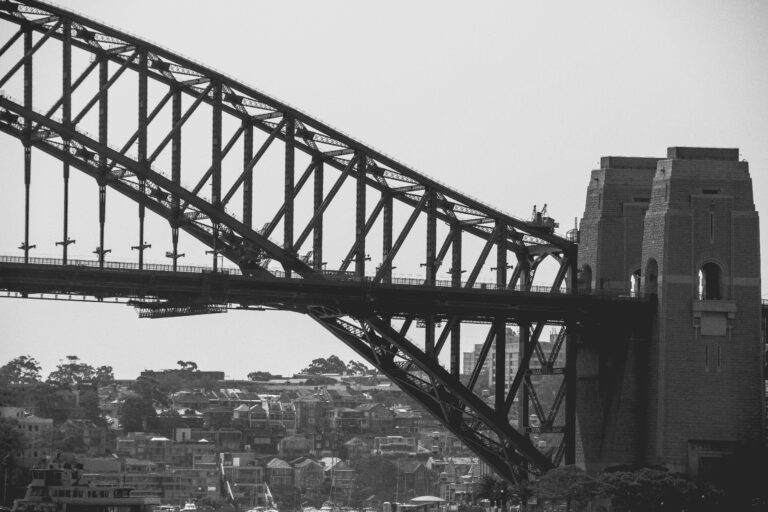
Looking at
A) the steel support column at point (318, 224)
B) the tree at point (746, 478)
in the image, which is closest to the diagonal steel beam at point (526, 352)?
the tree at point (746, 478)

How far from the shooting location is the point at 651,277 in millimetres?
135250

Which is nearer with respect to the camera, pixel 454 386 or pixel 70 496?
pixel 454 386

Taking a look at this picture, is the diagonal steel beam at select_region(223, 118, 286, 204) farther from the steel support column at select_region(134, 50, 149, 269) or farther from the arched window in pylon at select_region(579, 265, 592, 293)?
the arched window in pylon at select_region(579, 265, 592, 293)

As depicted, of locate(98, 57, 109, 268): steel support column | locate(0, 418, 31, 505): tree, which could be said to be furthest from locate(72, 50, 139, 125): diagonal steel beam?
locate(0, 418, 31, 505): tree

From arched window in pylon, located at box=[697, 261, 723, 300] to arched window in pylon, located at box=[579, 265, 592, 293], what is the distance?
8.84 m

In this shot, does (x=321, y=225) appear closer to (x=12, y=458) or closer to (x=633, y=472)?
(x=633, y=472)

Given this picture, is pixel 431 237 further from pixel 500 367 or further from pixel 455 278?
pixel 500 367

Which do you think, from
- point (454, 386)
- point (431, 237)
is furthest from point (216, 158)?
point (454, 386)

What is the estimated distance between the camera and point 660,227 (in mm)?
132875

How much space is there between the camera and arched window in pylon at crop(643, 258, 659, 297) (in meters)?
134

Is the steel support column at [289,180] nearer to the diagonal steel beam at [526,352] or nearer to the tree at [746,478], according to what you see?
the diagonal steel beam at [526,352]

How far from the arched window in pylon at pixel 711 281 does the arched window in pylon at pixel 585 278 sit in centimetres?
884

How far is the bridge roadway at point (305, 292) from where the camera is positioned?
121812 mm

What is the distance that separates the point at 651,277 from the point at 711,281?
374cm
